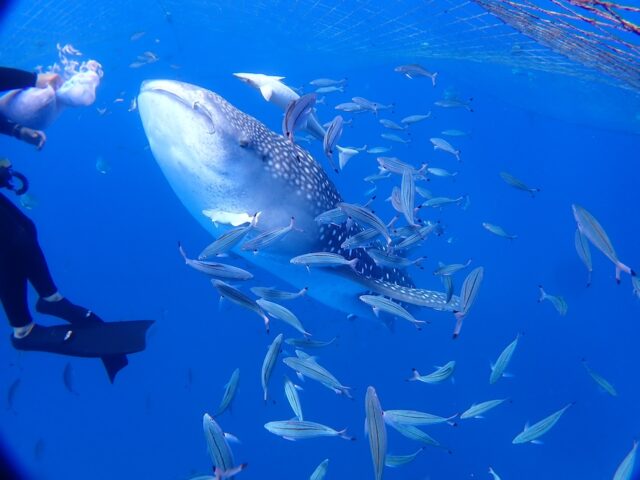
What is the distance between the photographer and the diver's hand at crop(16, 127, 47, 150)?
4.30m

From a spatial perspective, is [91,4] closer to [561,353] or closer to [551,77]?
[551,77]

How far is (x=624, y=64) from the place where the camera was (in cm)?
692

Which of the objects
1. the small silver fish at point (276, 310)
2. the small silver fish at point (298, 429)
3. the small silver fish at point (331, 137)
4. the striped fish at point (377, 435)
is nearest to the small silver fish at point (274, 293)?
the small silver fish at point (276, 310)

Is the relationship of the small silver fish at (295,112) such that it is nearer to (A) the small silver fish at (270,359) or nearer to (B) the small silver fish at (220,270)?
(B) the small silver fish at (220,270)

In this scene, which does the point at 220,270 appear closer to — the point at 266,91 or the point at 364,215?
the point at 364,215

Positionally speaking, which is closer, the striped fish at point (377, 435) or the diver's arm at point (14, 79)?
the striped fish at point (377, 435)

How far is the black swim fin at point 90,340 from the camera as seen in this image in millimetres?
4211

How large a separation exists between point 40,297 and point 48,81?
2191 mm

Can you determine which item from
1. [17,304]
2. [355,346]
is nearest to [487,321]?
[355,346]

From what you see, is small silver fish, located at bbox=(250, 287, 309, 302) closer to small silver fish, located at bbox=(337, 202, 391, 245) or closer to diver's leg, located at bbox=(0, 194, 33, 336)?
small silver fish, located at bbox=(337, 202, 391, 245)

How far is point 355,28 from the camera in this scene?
53.6 feet

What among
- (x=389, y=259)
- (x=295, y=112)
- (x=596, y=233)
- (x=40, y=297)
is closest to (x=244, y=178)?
(x=295, y=112)

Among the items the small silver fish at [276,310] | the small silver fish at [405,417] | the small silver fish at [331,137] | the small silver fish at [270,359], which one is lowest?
the small silver fish at [405,417]

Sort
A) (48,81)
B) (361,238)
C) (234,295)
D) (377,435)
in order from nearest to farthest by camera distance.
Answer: (377,435), (234,295), (48,81), (361,238)
